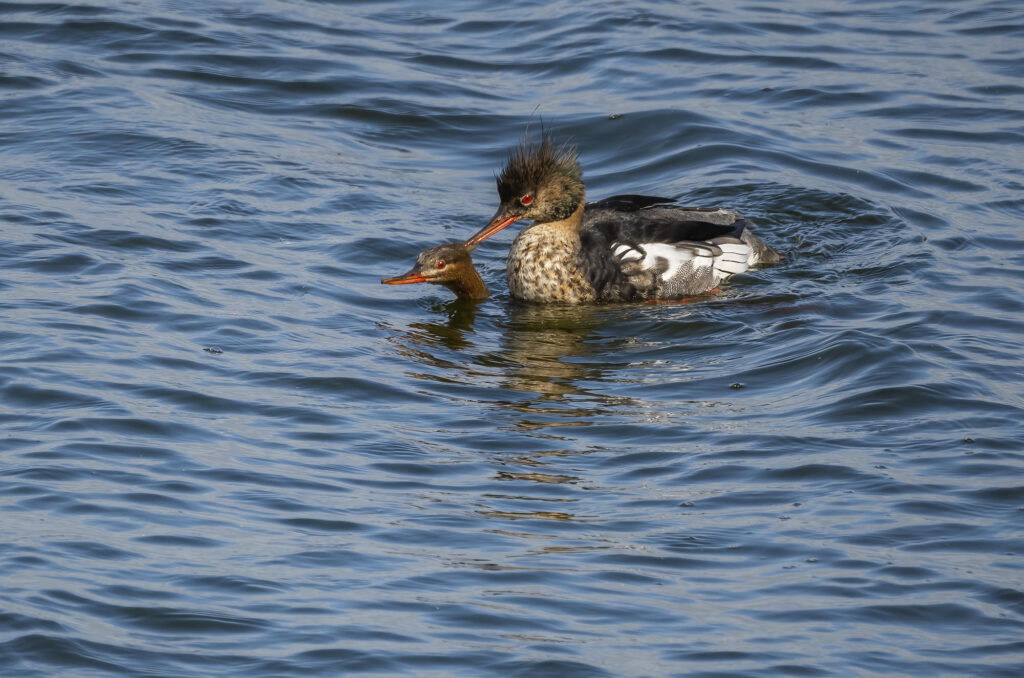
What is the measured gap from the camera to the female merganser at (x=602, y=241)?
10.6 metres

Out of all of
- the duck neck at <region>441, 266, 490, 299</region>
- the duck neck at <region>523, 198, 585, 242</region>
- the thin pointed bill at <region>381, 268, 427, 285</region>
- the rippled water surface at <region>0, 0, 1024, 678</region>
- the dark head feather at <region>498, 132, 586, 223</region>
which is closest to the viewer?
the rippled water surface at <region>0, 0, 1024, 678</region>

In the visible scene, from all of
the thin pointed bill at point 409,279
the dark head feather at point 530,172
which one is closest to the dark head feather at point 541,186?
the dark head feather at point 530,172

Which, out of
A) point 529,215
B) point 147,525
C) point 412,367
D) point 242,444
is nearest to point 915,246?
point 529,215

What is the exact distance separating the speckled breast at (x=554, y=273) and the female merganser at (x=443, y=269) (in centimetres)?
44

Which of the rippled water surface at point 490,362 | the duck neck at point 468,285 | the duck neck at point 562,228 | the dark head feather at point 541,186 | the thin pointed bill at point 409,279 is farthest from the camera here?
the duck neck at point 562,228

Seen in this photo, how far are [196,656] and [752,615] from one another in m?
2.17

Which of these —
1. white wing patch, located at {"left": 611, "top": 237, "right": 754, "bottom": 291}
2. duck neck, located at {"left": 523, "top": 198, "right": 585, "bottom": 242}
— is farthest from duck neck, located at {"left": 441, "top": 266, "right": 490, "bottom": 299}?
white wing patch, located at {"left": 611, "top": 237, "right": 754, "bottom": 291}

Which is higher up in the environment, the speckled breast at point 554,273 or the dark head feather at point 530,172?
the dark head feather at point 530,172

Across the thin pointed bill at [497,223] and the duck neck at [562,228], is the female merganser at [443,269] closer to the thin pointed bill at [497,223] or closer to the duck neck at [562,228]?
the thin pointed bill at [497,223]

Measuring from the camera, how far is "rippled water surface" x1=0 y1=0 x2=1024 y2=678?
232 inches

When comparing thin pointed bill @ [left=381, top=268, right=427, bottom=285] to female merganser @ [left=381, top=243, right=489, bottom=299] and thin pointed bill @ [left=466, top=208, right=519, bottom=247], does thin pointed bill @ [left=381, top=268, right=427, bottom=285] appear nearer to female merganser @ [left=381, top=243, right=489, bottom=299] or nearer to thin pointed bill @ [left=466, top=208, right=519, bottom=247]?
female merganser @ [left=381, top=243, right=489, bottom=299]

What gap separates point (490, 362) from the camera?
9438 mm

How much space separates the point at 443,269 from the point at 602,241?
1.20 metres

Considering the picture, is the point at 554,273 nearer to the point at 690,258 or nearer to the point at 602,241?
the point at 602,241
